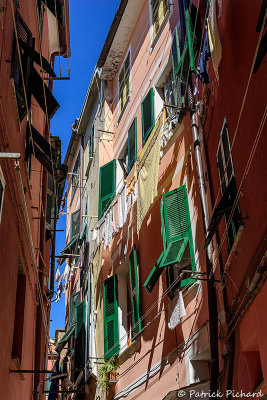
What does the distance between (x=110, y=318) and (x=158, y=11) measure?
7615 millimetres

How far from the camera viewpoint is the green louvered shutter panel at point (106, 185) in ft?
A: 45.7

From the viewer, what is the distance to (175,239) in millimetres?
8984

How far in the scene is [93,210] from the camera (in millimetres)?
16812

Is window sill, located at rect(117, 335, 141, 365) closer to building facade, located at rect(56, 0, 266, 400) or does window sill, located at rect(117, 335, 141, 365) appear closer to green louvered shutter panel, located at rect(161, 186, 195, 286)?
building facade, located at rect(56, 0, 266, 400)

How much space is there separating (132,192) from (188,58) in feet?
10.00

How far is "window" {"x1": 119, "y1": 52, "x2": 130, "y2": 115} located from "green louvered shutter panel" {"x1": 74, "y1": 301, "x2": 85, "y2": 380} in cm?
613

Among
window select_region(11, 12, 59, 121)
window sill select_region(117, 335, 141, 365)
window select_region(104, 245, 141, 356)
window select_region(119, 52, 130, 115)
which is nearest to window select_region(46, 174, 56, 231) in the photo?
window select_region(119, 52, 130, 115)

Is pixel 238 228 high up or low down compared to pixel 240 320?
up

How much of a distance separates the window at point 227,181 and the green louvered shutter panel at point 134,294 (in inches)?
153

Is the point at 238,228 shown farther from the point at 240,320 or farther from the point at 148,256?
the point at 148,256

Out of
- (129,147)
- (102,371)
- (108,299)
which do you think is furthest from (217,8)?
(102,371)

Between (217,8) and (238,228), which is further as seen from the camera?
(217,8)

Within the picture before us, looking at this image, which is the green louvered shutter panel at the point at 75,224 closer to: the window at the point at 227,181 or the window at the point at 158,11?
the window at the point at 158,11

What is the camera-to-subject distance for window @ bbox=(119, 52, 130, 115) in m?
15.1
